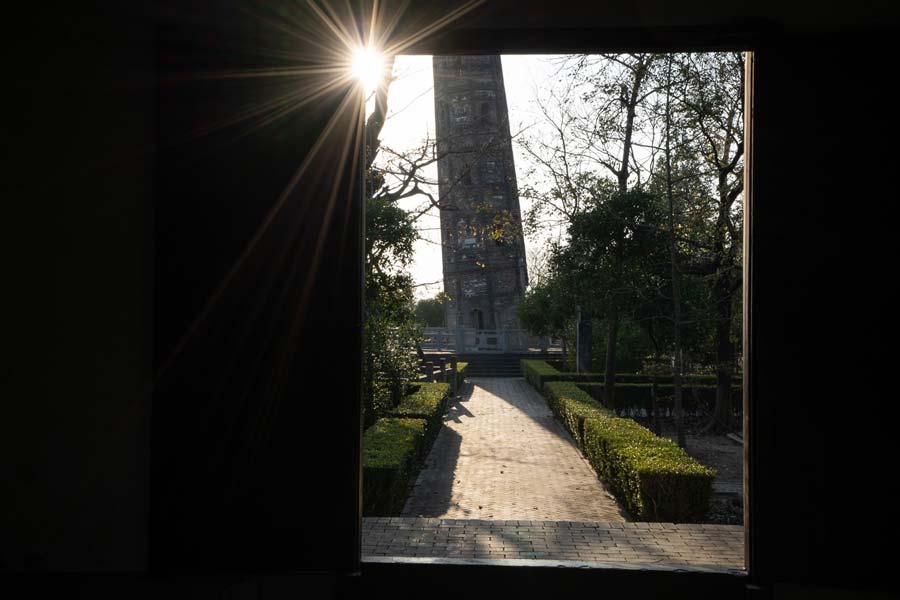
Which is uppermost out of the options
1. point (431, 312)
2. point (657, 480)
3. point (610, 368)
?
point (431, 312)

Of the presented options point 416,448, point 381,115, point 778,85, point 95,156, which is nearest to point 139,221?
point 95,156

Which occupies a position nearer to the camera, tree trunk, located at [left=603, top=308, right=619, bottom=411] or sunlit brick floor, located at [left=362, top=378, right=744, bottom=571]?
sunlit brick floor, located at [left=362, top=378, right=744, bottom=571]

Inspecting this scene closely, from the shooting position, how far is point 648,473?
590 centimetres

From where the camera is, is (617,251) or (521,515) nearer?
(521,515)

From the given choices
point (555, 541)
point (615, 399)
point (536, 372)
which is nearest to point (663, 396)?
point (615, 399)

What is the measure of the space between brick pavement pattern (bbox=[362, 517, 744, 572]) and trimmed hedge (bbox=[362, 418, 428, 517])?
80 centimetres

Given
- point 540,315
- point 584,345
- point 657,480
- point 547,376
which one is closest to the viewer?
point 657,480

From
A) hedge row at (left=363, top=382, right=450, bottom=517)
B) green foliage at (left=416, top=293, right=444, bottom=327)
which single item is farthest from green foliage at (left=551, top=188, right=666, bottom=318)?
green foliage at (left=416, top=293, right=444, bottom=327)

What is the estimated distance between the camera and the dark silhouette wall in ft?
9.88

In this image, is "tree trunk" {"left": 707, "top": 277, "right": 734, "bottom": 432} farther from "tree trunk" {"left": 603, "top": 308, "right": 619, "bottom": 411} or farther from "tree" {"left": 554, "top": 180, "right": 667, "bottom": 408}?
"tree trunk" {"left": 603, "top": 308, "right": 619, "bottom": 411}

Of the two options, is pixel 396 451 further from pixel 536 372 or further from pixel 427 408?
pixel 536 372

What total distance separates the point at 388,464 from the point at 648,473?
7.78ft

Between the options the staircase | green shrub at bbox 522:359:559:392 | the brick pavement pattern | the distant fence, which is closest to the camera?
the brick pavement pattern

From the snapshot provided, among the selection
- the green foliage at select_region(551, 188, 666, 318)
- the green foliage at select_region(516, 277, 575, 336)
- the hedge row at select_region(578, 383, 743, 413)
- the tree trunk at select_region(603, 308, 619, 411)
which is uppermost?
the green foliage at select_region(551, 188, 666, 318)
